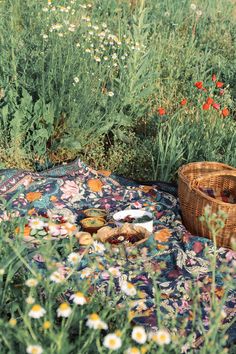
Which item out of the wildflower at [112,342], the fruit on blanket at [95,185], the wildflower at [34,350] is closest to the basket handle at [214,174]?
the fruit on blanket at [95,185]

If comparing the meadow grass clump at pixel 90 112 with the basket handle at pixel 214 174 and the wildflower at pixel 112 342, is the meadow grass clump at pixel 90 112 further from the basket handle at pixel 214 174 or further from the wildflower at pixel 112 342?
the wildflower at pixel 112 342

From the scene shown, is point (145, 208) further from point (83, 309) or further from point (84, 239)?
point (83, 309)

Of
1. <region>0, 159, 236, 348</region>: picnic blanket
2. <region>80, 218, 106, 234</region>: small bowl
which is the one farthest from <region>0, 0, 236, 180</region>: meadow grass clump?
<region>80, 218, 106, 234</region>: small bowl

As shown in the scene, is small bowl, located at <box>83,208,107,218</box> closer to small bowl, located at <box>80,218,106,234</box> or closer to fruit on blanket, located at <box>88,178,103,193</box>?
small bowl, located at <box>80,218,106,234</box>

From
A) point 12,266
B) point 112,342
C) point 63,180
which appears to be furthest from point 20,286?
point 63,180

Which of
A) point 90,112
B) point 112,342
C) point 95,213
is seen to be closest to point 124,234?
point 95,213

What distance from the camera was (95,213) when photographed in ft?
13.2

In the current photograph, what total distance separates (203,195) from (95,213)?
753 mm

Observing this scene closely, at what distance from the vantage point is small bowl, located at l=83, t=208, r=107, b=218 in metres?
3.98

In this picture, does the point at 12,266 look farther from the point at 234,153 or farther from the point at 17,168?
the point at 234,153

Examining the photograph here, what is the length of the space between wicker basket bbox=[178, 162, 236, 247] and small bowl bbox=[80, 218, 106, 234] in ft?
1.80

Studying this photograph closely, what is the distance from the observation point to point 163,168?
4.61 m

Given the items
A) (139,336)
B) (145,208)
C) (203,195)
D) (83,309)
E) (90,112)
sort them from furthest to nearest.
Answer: (90,112) < (145,208) < (203,195) < (83,309) < (139,336)

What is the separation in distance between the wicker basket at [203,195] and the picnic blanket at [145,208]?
0.10 m
